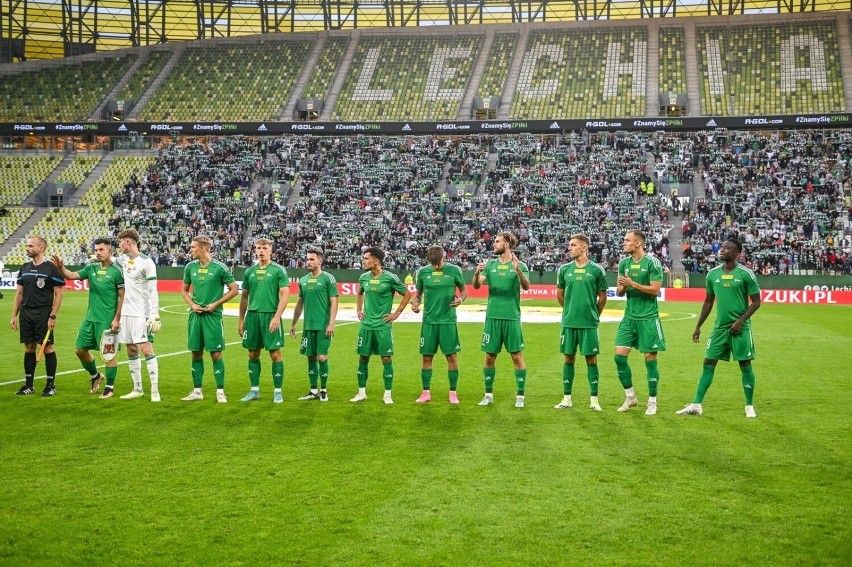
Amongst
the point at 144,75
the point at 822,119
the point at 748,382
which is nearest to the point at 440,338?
the point at 748,382

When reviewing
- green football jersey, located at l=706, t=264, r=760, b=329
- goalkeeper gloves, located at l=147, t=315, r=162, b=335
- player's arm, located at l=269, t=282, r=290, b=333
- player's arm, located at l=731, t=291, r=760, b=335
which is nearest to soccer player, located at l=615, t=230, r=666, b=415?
green football jersey, located at l=706, t=264, r=760, b=329

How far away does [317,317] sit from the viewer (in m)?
12.4

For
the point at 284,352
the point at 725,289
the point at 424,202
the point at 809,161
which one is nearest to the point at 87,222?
the point at 424,202

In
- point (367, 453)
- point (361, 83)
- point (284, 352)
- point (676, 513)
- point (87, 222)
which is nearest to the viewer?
Result: point (676, 513)

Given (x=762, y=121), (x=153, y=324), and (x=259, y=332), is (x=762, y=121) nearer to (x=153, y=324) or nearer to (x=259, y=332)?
(x=259, y=332)

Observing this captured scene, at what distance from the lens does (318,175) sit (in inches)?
2029

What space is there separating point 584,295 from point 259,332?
14.6 ft

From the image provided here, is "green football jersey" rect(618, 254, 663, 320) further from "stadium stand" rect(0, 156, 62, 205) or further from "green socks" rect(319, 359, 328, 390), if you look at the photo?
"stadium stand" rect(0, 156, 62, 205)

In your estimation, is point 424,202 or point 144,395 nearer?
point 144,395

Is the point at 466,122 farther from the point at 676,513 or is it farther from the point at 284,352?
the point at 676,513

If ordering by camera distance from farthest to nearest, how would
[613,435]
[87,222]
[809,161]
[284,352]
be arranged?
[87,222]
[809,161]
[284,352]
[613,435]

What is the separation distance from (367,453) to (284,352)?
9.96m

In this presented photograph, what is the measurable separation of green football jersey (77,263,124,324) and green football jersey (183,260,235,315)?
1.04 meters

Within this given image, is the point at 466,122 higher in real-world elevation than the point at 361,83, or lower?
lower
